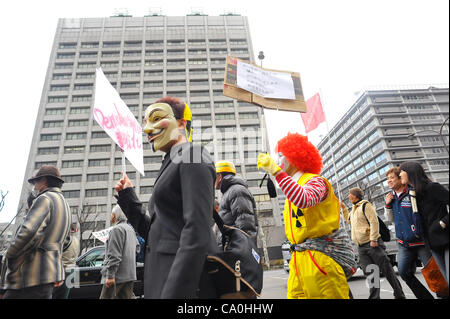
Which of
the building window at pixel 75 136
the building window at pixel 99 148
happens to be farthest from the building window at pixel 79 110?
the building window at pixel 99 148

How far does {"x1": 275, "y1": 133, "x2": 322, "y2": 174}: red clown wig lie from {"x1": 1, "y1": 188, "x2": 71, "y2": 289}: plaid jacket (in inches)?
97.7

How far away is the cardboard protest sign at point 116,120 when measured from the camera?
2670mm

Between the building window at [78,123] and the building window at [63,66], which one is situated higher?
the building window at [63,66]

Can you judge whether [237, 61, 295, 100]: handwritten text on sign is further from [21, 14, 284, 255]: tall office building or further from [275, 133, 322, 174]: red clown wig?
[21, 14, 284, 255]: tall office building

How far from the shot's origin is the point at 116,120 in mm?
2832


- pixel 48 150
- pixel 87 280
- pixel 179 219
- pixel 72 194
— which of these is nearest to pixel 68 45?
pixel 48 150

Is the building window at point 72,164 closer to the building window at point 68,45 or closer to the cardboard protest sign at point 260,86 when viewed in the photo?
the building window at point 68,45

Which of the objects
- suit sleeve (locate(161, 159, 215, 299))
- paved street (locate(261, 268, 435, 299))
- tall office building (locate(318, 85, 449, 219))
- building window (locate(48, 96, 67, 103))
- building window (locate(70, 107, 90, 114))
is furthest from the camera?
tall office building (locate(318, 85, 449, 219))

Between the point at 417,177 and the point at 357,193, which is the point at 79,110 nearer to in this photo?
the point at 357,193

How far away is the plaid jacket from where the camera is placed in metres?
2.43

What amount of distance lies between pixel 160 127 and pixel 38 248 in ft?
6.69

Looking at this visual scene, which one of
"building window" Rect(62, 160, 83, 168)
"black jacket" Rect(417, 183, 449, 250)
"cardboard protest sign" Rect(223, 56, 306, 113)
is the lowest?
"black jacket" Rect(417, 183, 449, 250)

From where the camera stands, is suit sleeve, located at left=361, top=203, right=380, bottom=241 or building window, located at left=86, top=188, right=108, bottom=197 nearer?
suit sleeve, located at left=361, top=203, right=380, bottom=241

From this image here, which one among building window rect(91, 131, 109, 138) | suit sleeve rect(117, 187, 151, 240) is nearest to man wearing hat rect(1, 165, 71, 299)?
suit sleeve rect(117, 187, 151, 240)
